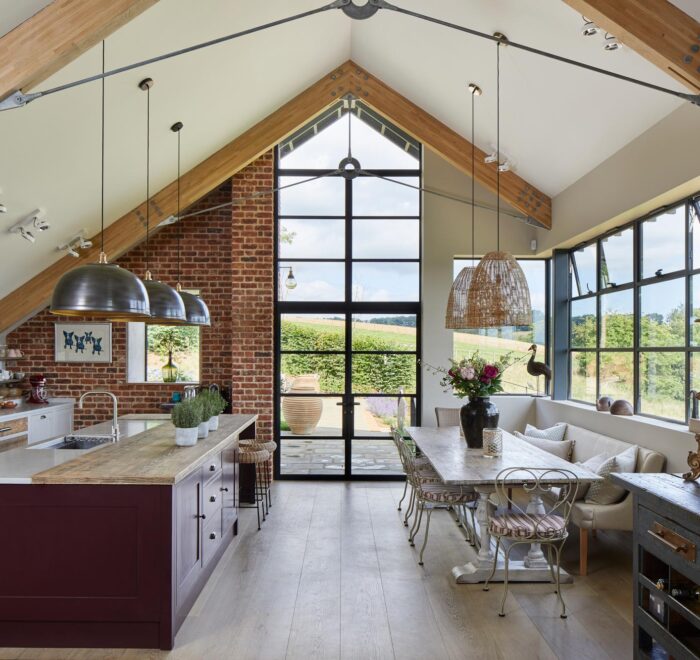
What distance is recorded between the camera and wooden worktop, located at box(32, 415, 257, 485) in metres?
2.99

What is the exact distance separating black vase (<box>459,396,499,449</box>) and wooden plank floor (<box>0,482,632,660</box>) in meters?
0.84

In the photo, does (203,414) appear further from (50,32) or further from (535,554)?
(535,554)

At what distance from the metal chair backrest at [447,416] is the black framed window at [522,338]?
814mm

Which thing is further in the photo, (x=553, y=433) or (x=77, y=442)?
(x=553, y=433)

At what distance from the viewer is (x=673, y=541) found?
87.0 inches

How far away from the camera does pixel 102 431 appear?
4.54m

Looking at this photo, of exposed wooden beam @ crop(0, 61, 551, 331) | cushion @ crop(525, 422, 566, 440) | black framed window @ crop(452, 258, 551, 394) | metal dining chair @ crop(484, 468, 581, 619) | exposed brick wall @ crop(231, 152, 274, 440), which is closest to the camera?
metal dining chair @ crop(484, 468, 581, 619)

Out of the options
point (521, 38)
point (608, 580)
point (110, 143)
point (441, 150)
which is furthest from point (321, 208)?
point (608, 580)

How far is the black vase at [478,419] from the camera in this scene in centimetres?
464

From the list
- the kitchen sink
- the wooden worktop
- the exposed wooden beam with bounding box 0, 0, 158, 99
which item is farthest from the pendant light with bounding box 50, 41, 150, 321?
the kitchen sink

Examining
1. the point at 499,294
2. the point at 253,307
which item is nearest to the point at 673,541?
the point at 499,294

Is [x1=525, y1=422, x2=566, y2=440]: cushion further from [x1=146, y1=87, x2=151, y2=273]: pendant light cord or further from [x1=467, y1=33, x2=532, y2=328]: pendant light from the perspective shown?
[x1=146, y1=87, x2=151, y2=273]: pendant light cord

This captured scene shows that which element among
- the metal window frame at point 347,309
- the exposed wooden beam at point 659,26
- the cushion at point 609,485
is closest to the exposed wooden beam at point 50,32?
the exposed wooden beam at point 659,26

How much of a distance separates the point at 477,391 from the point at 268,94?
3.42m
